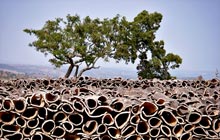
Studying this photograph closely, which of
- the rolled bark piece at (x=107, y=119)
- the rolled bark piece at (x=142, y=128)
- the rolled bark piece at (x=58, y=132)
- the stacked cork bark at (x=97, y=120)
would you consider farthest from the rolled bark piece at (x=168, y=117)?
the rolled bark piece at (x=58, y=132)

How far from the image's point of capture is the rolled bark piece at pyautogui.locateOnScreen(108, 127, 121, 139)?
414 cm

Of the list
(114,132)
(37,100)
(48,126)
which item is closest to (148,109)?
(114,132)

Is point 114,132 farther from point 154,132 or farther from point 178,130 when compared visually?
point 178,130

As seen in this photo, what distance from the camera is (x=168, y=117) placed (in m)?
4.28

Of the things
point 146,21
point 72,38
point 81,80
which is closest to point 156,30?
point 146,21

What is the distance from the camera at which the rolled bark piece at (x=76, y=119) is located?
4148 millimetres

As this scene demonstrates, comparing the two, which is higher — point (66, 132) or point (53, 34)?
point (53, 34)

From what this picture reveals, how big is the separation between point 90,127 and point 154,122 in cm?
84

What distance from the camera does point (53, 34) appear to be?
115 feet

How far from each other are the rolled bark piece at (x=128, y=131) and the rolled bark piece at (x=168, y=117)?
1.37ft

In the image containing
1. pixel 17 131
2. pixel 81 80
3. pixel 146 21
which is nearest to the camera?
pixel 17 131

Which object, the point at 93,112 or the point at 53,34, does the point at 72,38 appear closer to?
the point at 53,34

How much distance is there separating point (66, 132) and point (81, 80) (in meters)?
7.14

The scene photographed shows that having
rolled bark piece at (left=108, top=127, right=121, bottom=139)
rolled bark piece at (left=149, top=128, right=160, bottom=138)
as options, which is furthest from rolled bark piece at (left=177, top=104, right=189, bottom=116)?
rolled bark piece at (left=108, top=127, right=121, bottom=139)
